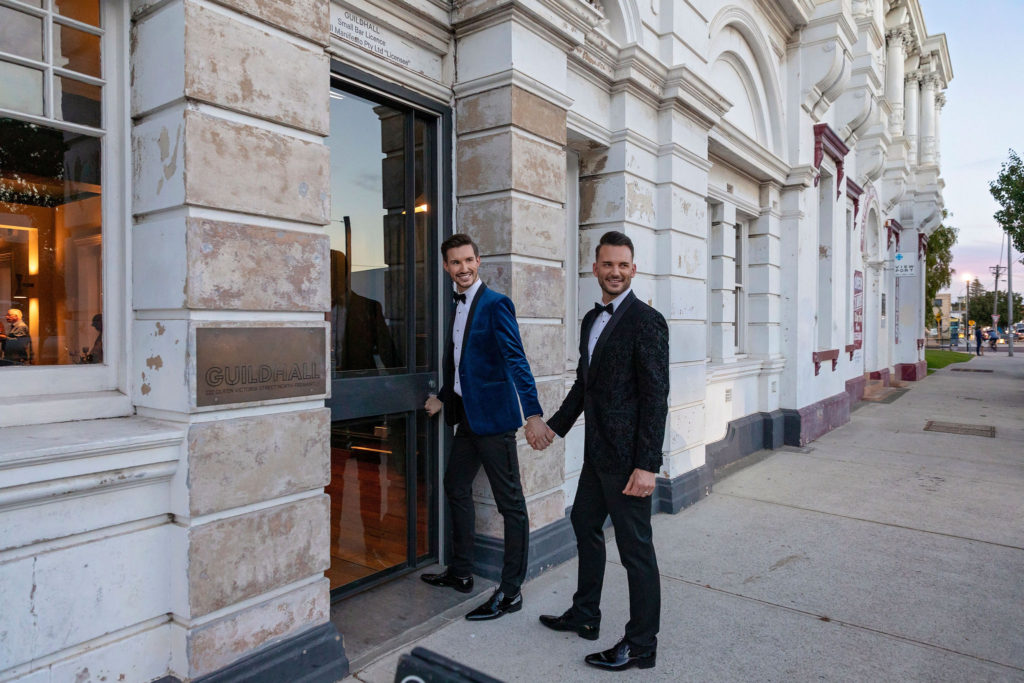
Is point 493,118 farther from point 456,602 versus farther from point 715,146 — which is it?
point 715,146

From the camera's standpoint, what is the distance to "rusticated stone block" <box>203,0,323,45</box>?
278 cm

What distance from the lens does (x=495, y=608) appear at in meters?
3.74

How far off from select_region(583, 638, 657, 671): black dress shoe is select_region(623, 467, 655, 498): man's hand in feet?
2.53

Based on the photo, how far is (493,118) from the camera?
428 cm

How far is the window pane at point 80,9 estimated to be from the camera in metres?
2.64

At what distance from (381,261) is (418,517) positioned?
5.66ft

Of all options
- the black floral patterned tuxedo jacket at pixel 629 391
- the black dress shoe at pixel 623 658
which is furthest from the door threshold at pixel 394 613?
the black floral patterned tuxedo jacket at pixel 629 391

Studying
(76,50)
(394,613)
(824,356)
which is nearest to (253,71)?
(76,50)

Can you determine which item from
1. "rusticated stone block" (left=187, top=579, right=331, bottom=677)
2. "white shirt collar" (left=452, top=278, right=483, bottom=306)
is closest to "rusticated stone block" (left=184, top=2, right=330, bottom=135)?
"white shirt collar" (left=452, top=278, right=483, bottom=306)

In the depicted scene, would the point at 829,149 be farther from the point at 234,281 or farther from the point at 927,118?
the point at 927,118

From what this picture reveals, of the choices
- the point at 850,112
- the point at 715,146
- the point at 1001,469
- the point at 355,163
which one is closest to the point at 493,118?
the point at 355,163

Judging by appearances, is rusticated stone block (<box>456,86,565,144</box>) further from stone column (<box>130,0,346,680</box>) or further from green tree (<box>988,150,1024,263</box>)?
green tree (<box>988,150,1024,263</box>)

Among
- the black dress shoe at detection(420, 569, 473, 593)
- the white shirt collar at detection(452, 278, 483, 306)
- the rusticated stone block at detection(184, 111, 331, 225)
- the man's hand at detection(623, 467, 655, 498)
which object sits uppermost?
the rusticated stone block at detection(184, 111, 331, 225)

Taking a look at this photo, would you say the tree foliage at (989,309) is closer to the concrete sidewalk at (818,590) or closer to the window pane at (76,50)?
the concrete sidewalk at (818,590)
